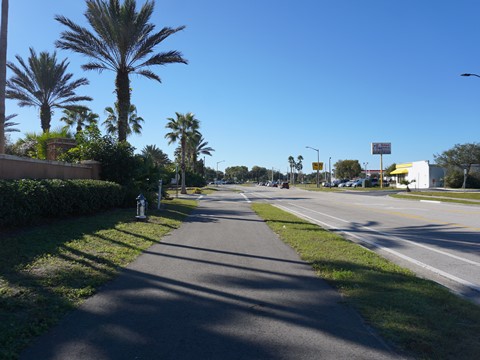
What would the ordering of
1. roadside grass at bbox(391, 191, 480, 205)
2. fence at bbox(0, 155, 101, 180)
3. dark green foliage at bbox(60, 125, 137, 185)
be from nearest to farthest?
fence at bbox(0, 155, 101, 180) < dark green foliage at bbox(60, 125, 137, 185) < roadside grass at bbox(391, 191, 480, 205)

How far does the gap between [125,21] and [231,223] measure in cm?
1199

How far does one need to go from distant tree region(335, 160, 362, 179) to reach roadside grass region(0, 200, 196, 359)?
119 m

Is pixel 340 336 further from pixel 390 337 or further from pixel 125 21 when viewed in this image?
pixel 125 21

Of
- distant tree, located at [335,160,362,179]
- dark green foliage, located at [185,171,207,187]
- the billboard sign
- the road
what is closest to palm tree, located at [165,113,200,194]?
dark green foliage, located at [185,171,207,187]

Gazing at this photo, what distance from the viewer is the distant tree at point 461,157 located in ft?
234

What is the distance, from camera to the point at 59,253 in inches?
315

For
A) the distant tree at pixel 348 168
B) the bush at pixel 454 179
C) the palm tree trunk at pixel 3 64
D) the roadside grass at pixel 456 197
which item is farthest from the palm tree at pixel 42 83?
the distant tree at pixel 348 168

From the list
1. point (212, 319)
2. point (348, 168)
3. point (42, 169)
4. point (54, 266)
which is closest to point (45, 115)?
point (42, 169)

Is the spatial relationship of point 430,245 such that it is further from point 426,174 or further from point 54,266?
point 426,174

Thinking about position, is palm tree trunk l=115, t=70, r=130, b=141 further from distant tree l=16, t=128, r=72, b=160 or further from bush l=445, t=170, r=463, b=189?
bush l=445, t=170, r=463, b=189

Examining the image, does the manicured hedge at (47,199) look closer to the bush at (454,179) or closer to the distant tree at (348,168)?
the bush at (454,179)

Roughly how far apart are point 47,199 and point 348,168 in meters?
123

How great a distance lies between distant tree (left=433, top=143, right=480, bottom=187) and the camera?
234 ft

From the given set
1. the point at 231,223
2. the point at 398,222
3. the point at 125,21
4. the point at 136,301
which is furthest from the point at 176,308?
the point at 125,21
